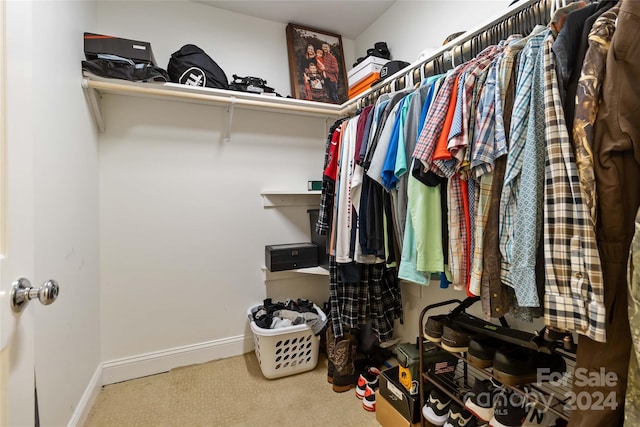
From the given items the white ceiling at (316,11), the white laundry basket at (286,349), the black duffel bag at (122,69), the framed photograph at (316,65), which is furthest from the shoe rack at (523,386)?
the white ceiling at (316,11)

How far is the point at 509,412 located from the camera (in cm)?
94

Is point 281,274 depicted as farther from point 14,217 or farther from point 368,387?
point 14,217

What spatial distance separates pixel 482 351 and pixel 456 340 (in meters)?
0.10

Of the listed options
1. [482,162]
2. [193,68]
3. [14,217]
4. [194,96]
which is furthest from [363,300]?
[193,68]

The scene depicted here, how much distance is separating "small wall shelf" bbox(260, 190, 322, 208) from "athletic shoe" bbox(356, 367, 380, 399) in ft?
3.72

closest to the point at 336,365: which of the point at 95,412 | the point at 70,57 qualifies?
the point at 95,412

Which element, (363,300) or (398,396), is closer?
(398,396)

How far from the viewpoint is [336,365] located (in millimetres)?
1668

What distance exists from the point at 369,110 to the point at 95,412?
1.99 m

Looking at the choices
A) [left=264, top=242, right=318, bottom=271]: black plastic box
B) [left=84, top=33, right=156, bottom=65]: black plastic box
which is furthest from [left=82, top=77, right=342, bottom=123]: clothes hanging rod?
[left=264, top=242, right=318, bottom=271]: black plastic box

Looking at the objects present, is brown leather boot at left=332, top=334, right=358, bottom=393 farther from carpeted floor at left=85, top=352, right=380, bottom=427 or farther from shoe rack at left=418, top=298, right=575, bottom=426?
shoe rack at left=418, top=298, right=575, bottom=426

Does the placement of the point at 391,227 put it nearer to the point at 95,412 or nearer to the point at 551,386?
the point at 551,386

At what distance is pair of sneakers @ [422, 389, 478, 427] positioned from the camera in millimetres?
1127

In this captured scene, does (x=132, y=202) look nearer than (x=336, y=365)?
No
